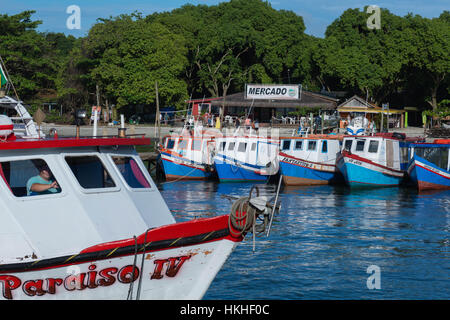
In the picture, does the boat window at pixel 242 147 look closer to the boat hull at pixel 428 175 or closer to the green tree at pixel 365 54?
the boat hull at pixel 428 175

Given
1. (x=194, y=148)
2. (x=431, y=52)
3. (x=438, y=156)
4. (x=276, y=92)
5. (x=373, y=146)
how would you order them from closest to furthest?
(x=438, y=156) → (x=373, y=146) → (x=194, y=148) → (x=276, y=92) → (x=431, y=52)

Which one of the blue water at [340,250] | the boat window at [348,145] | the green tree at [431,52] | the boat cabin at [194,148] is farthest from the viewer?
the green tree at [431,52]

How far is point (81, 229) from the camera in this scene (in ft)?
36.2

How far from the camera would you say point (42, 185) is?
11133 mm

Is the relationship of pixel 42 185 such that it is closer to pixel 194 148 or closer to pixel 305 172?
pixel 305 172

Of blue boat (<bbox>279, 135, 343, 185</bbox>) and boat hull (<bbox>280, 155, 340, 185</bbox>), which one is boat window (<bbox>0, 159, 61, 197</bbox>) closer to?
boat hull (<bbox>280, 155, 340, 185</bbox>)

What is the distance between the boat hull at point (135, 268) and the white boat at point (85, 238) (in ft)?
0.05

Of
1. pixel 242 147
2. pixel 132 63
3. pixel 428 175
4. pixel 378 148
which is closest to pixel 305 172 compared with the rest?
pixel 242 147

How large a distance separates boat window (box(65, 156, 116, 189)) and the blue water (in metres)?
4.42

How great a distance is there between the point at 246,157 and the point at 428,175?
10.2m

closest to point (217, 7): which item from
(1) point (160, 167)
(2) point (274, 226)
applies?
(1) point (160, 167)

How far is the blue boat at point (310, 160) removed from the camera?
37.2m

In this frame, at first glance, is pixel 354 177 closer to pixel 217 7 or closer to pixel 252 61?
pixel 252 61

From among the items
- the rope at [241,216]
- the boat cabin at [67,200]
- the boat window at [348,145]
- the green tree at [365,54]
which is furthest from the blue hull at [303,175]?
the green tree at [365,54]
